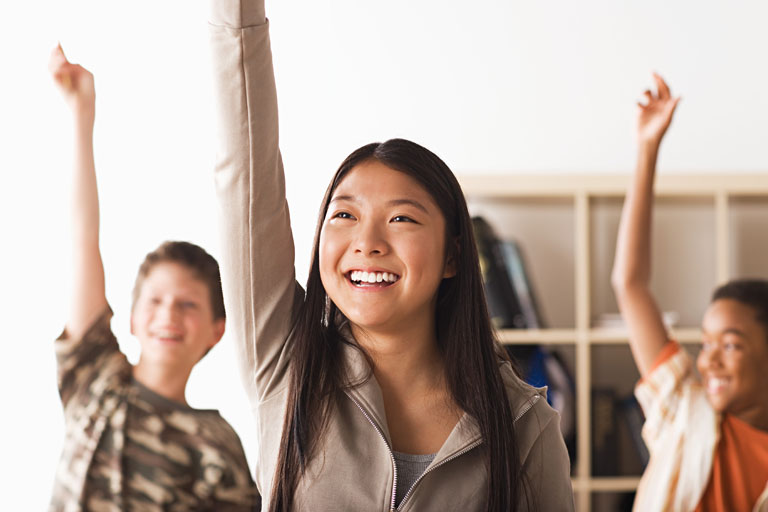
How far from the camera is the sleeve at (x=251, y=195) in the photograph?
1.00 metres

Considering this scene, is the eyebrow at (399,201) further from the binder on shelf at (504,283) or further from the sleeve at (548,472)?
the binder on shelf at (504,283)

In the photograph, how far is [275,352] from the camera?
108 centimetres

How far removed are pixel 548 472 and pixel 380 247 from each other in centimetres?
36

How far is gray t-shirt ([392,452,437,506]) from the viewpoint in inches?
41.2

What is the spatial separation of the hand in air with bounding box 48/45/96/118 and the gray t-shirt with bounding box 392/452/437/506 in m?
1.23

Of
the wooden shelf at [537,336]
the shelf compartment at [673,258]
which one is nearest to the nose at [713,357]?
the wooden shelf at [537,336]

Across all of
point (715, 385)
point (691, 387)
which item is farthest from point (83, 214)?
point (715, 385)

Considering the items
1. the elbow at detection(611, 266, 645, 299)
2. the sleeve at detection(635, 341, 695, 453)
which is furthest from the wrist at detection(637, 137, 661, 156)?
the sleeve at detection(635, 341, 695, 453)

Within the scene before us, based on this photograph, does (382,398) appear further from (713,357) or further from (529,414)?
(713,357)

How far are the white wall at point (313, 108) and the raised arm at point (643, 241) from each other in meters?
1.00

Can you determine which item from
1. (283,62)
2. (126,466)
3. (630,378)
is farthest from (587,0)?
(126,466)

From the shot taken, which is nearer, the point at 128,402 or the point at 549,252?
the point at 128,402

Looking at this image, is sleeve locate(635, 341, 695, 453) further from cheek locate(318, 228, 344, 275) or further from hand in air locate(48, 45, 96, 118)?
hand in air locate(48, 45, 96, 118)

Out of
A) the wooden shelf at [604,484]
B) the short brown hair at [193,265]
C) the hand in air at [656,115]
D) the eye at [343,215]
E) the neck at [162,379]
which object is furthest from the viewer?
the wooden shelf at [604,484]
